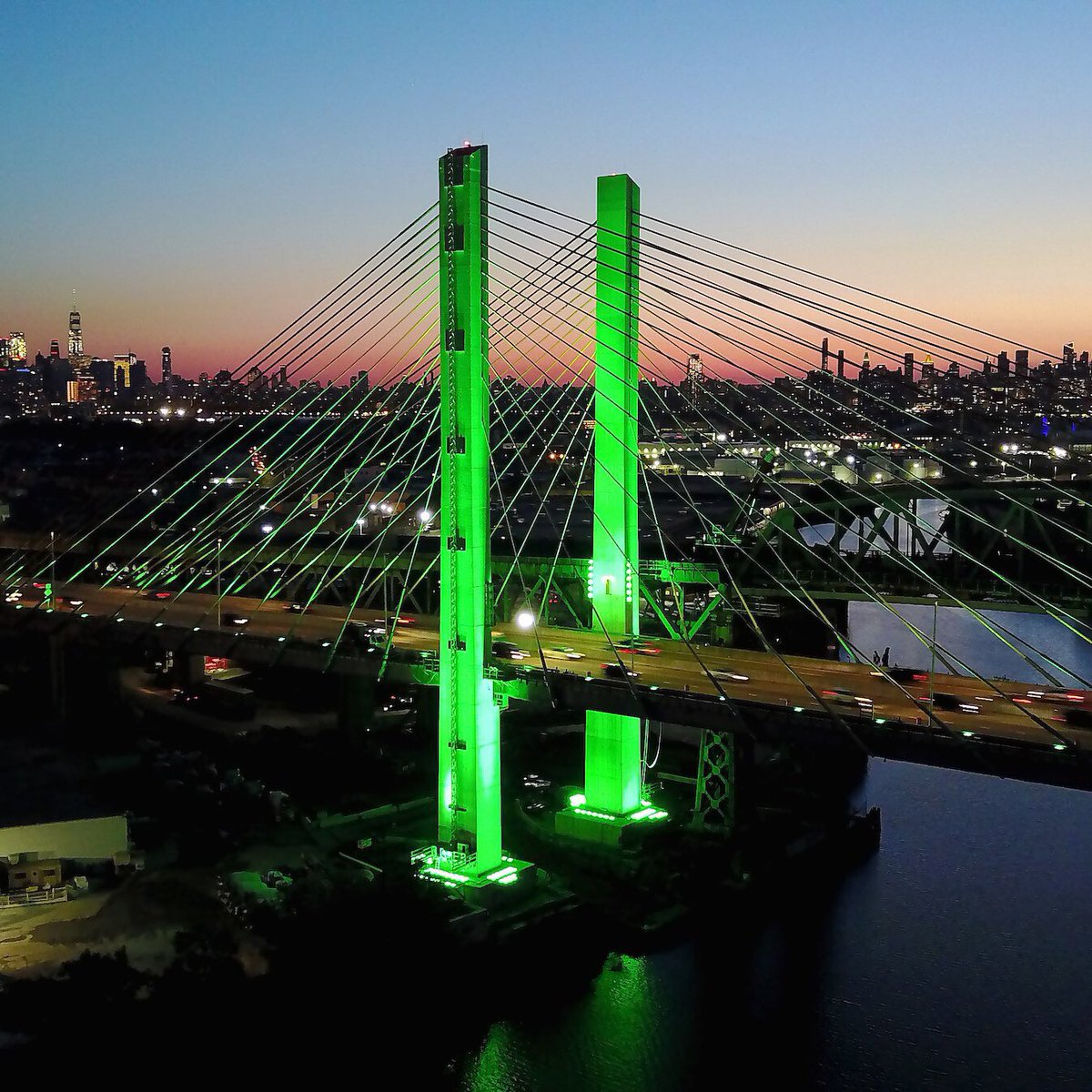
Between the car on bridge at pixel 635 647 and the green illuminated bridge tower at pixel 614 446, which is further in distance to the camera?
the car on bridge at pixel 635 647

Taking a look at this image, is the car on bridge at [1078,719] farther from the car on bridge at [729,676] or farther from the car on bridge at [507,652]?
the car on bridge at [507,652]

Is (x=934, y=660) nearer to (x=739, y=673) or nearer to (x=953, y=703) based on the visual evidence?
(x=953, y=703)

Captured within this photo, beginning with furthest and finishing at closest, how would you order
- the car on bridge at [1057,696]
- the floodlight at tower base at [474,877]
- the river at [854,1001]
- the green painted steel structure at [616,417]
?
the green painted steel structure at [616,417]
the car on bridge at [1057,696]
the floodlight at tower base at [474,877]
the river at [854,1001]

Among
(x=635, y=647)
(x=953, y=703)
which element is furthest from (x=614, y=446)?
(x=953, y=703)

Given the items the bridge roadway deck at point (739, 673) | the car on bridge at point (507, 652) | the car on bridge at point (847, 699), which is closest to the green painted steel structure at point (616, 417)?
the car on bridge at point (507, 652)

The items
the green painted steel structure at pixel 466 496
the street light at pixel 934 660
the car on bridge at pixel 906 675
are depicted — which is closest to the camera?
the street light at pixel 934 660

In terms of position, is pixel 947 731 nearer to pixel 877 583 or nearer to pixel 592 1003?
pixel 592 1003

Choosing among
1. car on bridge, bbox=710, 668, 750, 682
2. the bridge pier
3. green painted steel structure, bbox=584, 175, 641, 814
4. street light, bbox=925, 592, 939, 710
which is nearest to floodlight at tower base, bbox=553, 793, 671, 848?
green painted steel structure, bbox=584, 175, 641, 814
